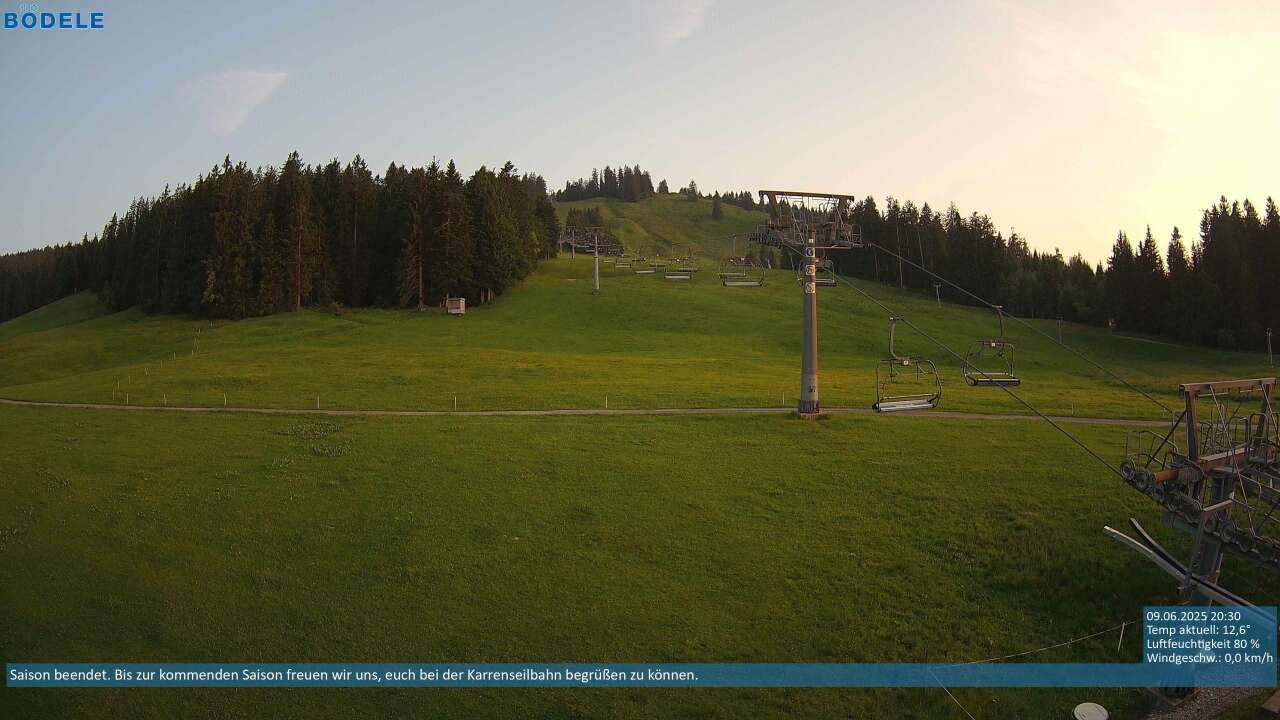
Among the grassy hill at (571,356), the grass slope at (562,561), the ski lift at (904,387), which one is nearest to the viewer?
the grass slope at (562,561)

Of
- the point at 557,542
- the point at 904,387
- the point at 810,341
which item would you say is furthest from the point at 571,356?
the point at 557,542

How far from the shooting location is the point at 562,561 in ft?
75.0

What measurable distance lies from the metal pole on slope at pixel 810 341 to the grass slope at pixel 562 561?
3.32 meters

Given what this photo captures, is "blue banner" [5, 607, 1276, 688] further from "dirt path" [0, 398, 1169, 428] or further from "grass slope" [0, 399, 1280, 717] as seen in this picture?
"dirt path" [0, 398, 1169, 428]

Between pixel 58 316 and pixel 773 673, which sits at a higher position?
pixel 58 316

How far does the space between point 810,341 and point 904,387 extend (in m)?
14.0

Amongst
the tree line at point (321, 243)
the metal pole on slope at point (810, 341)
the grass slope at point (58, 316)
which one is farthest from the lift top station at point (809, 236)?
the grass slope at point (58, 316)

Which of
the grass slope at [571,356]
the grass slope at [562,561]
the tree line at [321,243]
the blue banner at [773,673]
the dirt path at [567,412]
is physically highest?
the tree line at [321,243]

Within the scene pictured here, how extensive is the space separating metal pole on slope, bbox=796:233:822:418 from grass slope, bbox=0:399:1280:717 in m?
3.32

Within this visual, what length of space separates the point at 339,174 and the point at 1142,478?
89619 mm

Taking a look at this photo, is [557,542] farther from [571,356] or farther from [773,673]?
[571,356]

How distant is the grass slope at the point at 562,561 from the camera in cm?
1842

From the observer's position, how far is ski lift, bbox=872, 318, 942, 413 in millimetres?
29078

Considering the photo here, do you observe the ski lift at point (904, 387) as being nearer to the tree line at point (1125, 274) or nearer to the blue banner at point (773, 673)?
the blue banner at point (773, 673)
